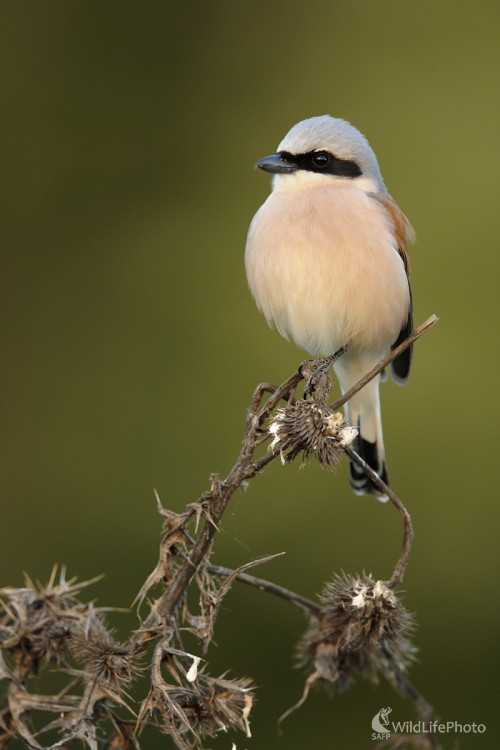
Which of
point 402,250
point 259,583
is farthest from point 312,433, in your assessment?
point 402,250

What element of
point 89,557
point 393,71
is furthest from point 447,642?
point 393,71

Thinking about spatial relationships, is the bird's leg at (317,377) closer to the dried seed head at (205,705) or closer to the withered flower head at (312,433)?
the withered flower head at (312,433)

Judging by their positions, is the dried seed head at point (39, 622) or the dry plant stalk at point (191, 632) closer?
the dry plant stalk at point (191, 632)

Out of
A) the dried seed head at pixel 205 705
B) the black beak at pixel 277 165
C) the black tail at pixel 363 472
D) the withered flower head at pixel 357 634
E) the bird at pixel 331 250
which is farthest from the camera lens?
the black tail at pixel 363 472

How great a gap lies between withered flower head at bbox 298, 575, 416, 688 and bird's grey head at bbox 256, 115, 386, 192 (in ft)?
6.81

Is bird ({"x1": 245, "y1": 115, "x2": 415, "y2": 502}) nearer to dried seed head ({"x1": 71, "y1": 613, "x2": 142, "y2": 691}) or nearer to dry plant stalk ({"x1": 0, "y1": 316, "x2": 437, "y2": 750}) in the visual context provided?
dry plant stalk ({"x1": 0, "y1": 316, "x2": 437, "y2": 750})

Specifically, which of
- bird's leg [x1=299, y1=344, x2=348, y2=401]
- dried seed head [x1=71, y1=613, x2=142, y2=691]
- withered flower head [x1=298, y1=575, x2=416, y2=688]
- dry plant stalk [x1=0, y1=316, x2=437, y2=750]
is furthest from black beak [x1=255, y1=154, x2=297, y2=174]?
dried seed head [x1=71, y1=613, x2=142, y2=691]

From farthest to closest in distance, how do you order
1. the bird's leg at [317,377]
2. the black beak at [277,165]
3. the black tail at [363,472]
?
1. the black tail at [363,472]
2. the black beak at [277,165]
3. the bird's leg at [317,377]

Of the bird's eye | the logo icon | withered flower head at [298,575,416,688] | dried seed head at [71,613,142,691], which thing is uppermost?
the bird's eye

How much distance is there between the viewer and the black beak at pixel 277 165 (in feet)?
13.1

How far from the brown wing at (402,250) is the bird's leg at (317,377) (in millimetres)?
688

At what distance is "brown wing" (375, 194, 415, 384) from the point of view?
13.6ft

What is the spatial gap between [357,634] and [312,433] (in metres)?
0.48

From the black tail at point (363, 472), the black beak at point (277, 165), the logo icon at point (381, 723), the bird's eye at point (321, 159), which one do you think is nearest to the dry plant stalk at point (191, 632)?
the logo icon at point (381, 723)
